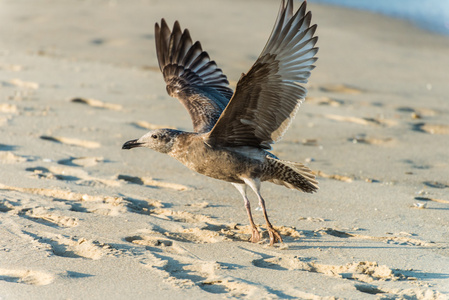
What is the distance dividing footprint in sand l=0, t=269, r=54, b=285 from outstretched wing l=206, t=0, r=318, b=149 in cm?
170

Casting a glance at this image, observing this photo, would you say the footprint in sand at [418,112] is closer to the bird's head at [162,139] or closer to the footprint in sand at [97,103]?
the footprint in sand at [97,103]

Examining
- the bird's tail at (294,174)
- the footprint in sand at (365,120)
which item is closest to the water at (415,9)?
the footprint in sand at (365,120)

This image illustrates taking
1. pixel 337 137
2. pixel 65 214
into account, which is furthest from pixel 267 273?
pixel 337 137

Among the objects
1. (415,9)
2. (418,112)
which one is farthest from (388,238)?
(415,9)

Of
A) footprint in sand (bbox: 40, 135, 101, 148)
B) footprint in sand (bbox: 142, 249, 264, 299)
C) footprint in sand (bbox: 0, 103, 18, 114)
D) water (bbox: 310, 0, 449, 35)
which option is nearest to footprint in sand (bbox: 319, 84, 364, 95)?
footprint in sand (bbox: 40, 135, 101, 148)

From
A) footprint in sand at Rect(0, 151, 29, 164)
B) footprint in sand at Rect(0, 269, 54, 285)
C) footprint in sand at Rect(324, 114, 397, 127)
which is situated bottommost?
footprint in sand at Rect(0, 269, 54, 285)

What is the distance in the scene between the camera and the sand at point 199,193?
12.5 ft

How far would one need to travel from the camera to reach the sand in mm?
3816

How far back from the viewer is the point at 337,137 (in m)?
7.21

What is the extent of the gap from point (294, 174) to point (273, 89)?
0.71 metres

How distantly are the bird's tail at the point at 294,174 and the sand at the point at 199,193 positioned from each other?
27 centimetres

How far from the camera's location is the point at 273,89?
4.77 m

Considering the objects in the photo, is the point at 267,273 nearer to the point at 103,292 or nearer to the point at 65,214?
the point at 103,292

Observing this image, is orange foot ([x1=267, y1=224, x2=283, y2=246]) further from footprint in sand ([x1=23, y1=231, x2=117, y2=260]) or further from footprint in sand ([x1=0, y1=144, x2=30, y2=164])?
footprint in sand ([x1=0, y1=144, x2=30, y2=164])
